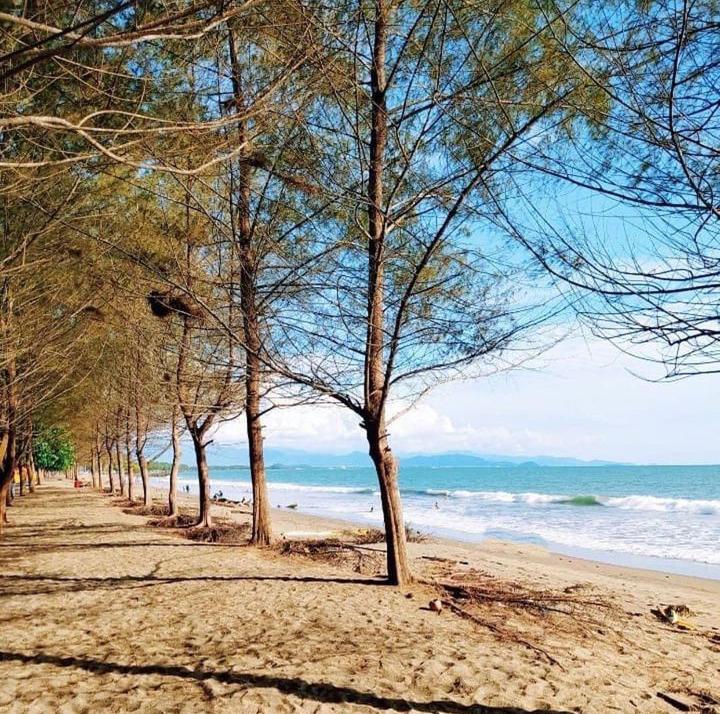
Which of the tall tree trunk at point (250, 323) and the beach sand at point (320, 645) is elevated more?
the tall tree trunk at point (250, 323)

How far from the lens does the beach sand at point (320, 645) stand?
473 centimetres

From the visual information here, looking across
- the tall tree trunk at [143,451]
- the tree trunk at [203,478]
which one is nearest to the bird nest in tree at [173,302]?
the tree trunk at [203,478]

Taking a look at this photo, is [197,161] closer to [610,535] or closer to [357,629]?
[357,629]

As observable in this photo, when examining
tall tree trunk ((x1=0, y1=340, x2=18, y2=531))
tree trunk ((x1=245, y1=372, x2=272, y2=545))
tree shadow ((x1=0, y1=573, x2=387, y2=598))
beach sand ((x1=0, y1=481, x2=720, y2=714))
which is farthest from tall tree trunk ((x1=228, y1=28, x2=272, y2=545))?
tall tree trunk ((x1=0, y1=340, x2=18, y2=531))

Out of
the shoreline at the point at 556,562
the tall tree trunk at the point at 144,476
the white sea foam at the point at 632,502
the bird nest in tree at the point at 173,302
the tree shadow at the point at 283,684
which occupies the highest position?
the bird nest in tree at the point at 173,302

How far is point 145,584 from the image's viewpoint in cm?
884

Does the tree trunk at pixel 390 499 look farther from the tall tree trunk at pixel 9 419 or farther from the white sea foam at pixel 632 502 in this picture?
the white sea foam at pixel 632 502

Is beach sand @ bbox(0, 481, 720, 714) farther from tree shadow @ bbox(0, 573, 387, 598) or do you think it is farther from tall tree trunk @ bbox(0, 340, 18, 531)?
tall tree trunk @ bbox(0, 340, 18, 531)

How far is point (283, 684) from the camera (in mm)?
4918

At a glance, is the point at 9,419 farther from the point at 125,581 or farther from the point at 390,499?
the point at 390,499

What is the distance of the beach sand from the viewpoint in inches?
186

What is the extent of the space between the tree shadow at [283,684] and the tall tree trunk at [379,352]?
3278 mm

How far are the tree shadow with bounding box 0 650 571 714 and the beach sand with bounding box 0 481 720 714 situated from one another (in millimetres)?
16

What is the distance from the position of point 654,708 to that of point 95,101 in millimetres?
6543
